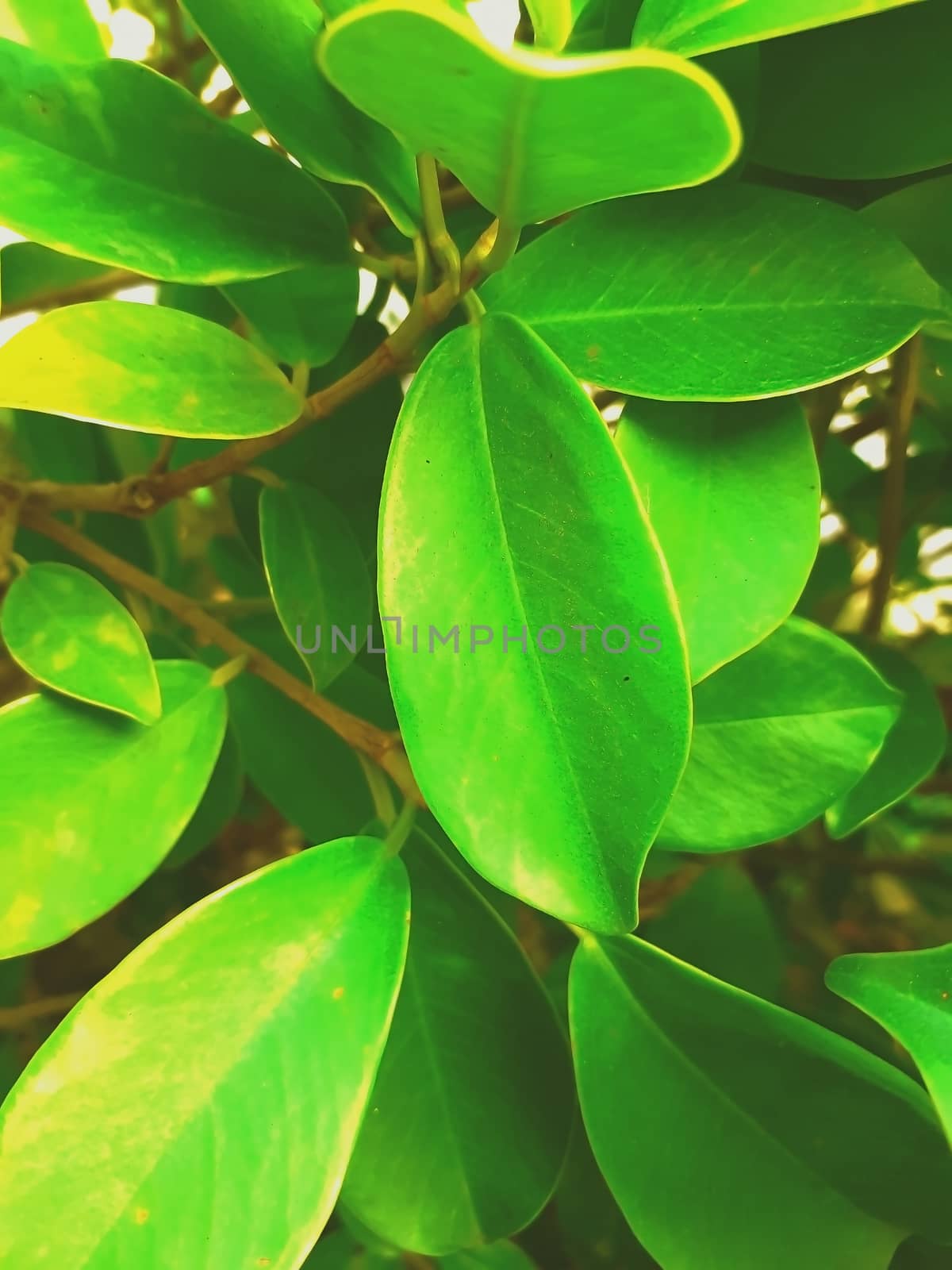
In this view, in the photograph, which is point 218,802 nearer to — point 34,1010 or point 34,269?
point 34,1010

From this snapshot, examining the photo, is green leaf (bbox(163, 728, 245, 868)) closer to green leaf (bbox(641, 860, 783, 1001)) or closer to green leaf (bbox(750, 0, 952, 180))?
green leaf (bbox(641, 860, 783, 1001))

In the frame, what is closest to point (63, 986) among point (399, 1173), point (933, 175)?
point (399, 1173)

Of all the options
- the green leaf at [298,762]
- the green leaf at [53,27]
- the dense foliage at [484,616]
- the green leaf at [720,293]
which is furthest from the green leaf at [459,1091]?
the green leaf at [53,27]

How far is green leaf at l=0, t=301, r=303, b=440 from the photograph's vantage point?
275 millimetres

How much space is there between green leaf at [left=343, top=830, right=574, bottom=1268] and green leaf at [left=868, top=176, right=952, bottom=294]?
0.29 m

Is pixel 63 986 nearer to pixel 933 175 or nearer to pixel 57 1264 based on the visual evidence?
pixel 57 1264

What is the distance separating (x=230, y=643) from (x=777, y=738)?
247 mm

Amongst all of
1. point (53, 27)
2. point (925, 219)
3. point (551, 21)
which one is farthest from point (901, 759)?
point (53, 27)

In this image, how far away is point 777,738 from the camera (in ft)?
1.22

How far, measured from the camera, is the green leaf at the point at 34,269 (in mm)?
456

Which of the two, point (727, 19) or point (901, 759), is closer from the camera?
point (727, 19)

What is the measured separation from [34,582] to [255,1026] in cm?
21

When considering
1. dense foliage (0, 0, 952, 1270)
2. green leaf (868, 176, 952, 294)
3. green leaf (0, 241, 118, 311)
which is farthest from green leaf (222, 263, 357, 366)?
green leaf (868, 176, 952, 294)

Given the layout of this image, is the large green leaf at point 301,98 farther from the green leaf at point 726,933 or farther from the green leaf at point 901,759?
the green leaf at point 726,933
